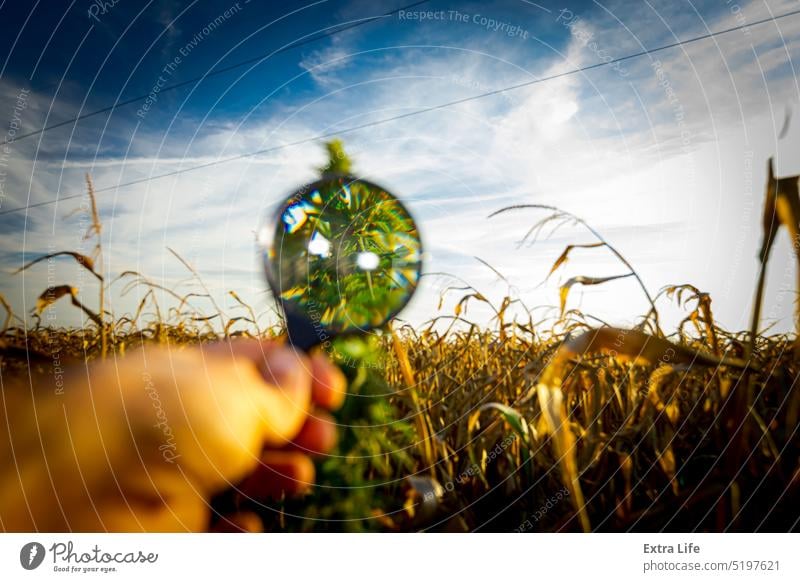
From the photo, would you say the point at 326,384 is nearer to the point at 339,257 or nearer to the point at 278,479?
the point at 278,479

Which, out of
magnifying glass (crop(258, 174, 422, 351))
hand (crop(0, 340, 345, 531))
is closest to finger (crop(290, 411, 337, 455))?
hand (crop(0, 340, 345, 531))

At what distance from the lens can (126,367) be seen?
928 millimetres

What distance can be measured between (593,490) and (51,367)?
1175 millimetres

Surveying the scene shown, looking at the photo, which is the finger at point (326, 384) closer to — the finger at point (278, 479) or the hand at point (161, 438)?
the hand at point (161, 438)

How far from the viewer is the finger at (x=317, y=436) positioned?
0.95 metres

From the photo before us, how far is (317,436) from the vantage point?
3.18 feet

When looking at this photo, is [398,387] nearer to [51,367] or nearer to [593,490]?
[593,490]

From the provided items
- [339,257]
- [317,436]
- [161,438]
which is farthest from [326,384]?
[339,257]

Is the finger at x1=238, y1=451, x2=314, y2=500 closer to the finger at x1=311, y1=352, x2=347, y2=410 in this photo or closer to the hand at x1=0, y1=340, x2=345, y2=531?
the hand at x1=0, y1=340, x2=345, y2=531

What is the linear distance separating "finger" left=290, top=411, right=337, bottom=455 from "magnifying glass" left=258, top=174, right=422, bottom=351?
0.18m

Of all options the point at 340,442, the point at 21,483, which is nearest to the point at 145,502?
the point at 21,483

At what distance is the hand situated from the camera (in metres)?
0.86

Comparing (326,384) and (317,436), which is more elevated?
(326,384)

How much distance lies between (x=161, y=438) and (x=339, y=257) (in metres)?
0.62
